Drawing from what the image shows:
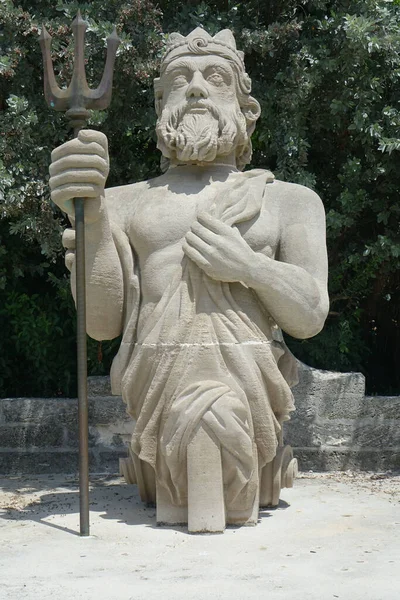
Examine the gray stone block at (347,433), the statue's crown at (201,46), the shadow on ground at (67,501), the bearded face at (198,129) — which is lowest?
the shadow on ground at (67,501)

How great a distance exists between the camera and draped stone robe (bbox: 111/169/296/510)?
489 cm

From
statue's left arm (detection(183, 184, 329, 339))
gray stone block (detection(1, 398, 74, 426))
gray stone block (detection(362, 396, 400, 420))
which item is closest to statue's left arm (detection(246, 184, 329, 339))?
statue's left arm (detection(183, 184, 329, 339))

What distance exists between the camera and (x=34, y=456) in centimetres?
705

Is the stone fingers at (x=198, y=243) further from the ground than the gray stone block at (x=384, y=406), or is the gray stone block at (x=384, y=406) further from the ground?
the stone fingers at (x=198, y=243)

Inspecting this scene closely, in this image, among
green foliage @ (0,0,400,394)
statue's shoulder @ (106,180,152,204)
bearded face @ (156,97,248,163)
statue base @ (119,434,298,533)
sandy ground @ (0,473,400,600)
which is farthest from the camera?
green foliage @ (0,0,400,394)

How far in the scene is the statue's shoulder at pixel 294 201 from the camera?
209 inches

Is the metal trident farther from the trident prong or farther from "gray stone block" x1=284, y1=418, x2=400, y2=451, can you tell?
"gray stone block" x1=284, y1=418, x2=400, y2=451

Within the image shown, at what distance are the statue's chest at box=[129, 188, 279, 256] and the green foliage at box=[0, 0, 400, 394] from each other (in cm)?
140

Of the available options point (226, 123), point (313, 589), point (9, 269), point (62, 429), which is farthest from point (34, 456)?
point (313, 589)

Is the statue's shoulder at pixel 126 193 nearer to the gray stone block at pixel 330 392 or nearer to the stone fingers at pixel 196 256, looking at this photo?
the stone fingers at pixel 196 256

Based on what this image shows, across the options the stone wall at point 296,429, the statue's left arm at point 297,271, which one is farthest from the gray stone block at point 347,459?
the statue's left arm at point 297,271

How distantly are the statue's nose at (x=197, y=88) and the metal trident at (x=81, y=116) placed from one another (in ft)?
1.92

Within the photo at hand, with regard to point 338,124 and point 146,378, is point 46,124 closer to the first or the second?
point 338,124

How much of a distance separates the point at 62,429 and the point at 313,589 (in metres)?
3.44
